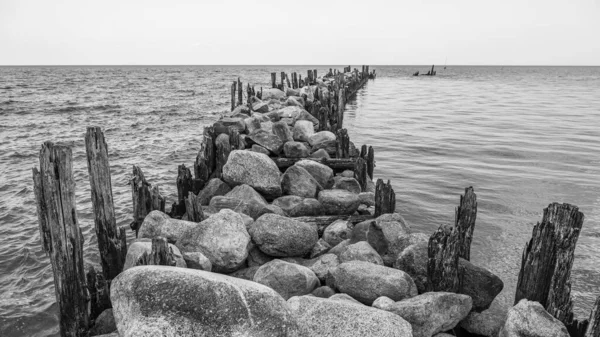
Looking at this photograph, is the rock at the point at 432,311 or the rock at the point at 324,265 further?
the rock at the point at 324,265

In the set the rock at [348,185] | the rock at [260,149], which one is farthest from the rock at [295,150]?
the rock at [348,185]

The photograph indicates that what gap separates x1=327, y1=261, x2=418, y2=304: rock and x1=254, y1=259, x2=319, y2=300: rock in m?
0.44

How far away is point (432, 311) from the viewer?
16.4ft

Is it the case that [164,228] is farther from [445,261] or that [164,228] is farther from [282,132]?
[282,132]

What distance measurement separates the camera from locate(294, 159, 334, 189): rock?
10.9 metres

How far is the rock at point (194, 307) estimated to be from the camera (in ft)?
12.7

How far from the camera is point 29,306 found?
7047 millimetres

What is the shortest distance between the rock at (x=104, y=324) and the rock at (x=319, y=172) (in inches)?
240

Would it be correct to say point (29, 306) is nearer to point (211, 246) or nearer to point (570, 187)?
point (211, 246)

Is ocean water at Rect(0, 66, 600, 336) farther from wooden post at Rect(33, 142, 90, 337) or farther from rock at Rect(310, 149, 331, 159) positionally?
rock at Rect(310, 149, 331, 159)

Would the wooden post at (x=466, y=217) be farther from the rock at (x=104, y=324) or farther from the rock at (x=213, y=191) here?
the rock at (x=213, y=191)

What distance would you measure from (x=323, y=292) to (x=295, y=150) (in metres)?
6.99

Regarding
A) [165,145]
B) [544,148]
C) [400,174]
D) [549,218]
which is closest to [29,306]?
[549,218]

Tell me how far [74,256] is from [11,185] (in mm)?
10107
